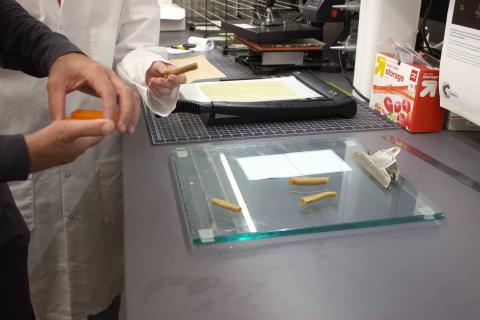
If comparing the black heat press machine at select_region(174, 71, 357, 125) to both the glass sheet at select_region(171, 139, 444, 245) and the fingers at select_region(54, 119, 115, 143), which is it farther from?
the fingers at select_region(54, 119, 115, 143)

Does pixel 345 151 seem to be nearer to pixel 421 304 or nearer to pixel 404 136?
pixel 404 136

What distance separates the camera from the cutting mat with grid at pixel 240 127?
36.4 inches

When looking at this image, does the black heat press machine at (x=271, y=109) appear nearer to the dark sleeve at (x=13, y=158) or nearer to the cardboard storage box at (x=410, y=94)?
the cardboard storage box at (x=410, y=94)

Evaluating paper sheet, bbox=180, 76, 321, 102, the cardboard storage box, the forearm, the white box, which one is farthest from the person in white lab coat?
the white box

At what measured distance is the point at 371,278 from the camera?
54 centimetres

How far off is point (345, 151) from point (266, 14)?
2.85ft

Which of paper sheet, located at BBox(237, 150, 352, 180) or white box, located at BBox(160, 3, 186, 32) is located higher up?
white box, located at BBox(160, 3, 186, 32)

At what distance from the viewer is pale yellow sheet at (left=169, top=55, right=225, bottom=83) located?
4.28 ft

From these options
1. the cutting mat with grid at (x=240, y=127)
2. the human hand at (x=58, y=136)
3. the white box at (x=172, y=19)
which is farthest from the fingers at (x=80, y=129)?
the white box at (x=172, y=19)

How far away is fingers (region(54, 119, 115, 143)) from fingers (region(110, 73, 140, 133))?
0.10m

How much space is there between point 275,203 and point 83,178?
565 mm

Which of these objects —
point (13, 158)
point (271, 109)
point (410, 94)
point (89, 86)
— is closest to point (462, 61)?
point (410, 94)

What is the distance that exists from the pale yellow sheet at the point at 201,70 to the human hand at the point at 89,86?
55 centimetres

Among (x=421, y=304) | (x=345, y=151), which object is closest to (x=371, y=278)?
(x=421, y=304)
